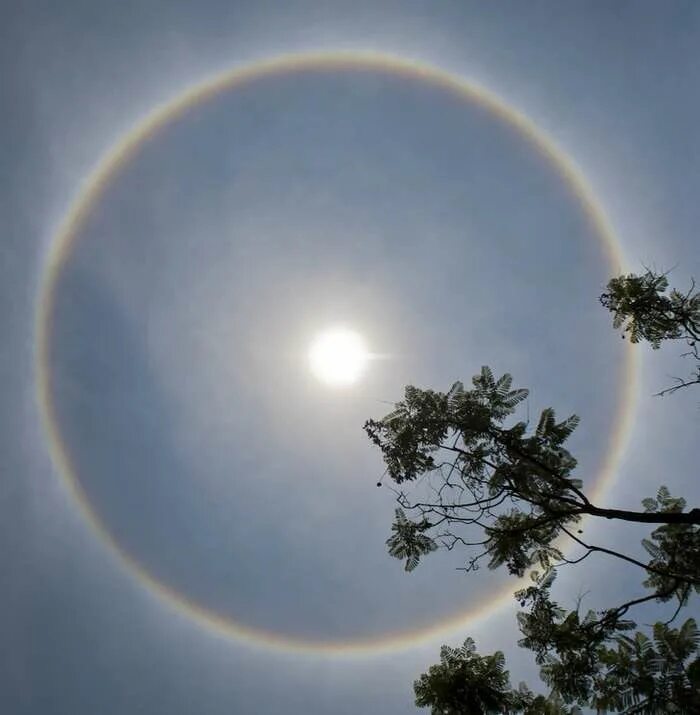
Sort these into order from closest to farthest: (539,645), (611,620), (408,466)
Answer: (611,620) → (539,645) → (408,466)

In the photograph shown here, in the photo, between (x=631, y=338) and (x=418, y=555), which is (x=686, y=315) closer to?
(x=631, y=338)

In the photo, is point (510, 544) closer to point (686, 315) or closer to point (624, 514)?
point (624, 514)

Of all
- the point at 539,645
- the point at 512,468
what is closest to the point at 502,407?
the point at 512,468

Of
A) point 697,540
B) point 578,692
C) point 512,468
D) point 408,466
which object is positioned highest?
point 408,466

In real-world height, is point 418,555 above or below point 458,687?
above

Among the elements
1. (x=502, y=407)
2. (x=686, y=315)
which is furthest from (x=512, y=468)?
(x=686, y=315)

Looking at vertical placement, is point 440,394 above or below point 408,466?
above

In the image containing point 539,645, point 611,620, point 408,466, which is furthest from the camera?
point 408,466

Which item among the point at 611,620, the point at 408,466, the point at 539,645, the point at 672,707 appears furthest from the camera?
the point at 408,466

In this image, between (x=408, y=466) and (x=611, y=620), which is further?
(x=408, y=466)
